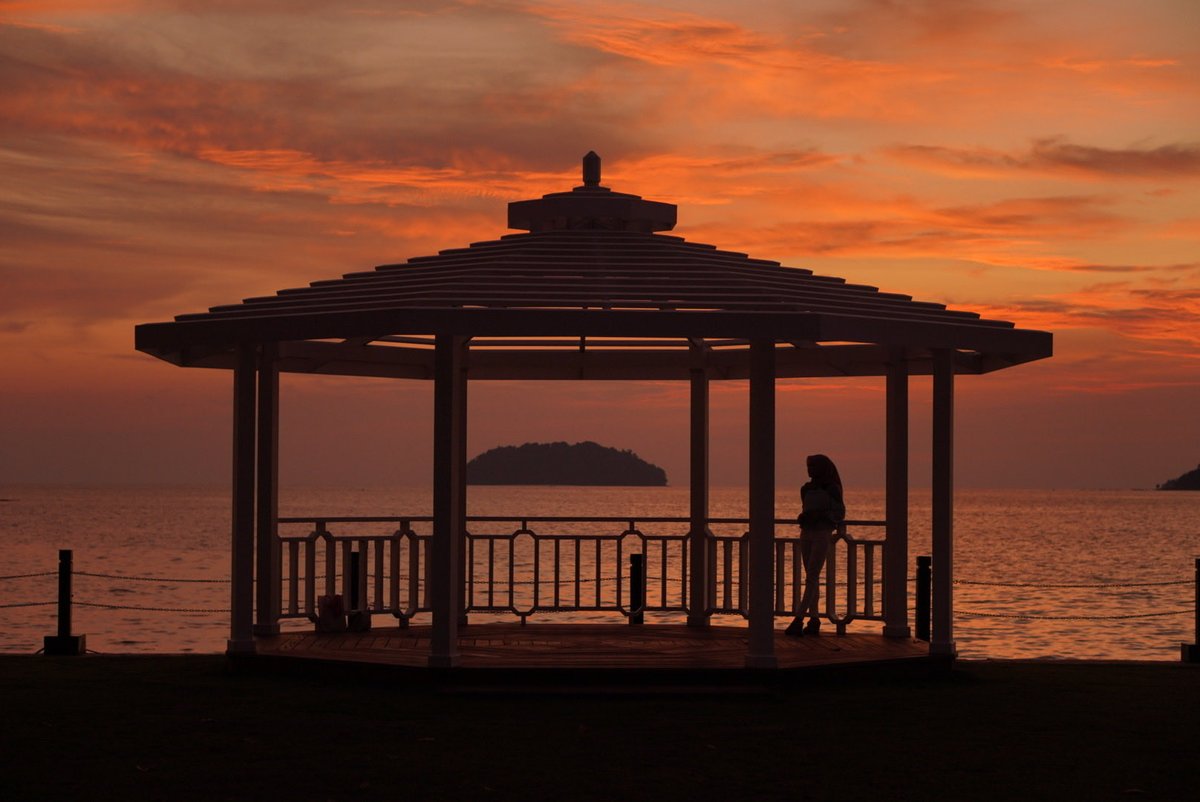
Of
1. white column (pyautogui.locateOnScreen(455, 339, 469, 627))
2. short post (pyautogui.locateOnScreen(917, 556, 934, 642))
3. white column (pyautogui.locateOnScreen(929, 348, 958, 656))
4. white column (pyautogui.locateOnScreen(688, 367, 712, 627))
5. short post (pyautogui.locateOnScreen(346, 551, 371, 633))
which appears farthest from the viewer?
white column (pyautogui.locateOnScreen(688, 367, 712, 627))

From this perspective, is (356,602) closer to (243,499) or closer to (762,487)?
(243,499)

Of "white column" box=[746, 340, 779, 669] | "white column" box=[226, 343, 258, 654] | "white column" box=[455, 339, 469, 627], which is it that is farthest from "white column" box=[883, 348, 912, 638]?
"white column" box=[226, 343, 258, 654]

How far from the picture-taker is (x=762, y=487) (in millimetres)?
12648

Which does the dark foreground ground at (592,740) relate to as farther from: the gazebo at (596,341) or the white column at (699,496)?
the white column at (699,496)

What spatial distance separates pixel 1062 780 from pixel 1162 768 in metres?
0.82

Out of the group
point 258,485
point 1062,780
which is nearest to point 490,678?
point 258,485

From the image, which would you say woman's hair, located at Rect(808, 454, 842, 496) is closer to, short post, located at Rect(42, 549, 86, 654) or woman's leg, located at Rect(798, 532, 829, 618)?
woman's leg, located at Rect(798, 532, 829, 618)

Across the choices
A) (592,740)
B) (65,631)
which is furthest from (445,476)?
(65,631)

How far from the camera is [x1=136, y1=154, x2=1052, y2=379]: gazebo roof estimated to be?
12.4 metres

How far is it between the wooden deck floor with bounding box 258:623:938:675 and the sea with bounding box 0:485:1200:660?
2.59m

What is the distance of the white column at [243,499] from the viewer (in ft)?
44.8

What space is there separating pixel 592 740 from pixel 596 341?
19.8ft

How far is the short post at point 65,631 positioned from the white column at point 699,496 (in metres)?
6.26

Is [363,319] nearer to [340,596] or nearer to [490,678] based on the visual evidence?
[490,678]
